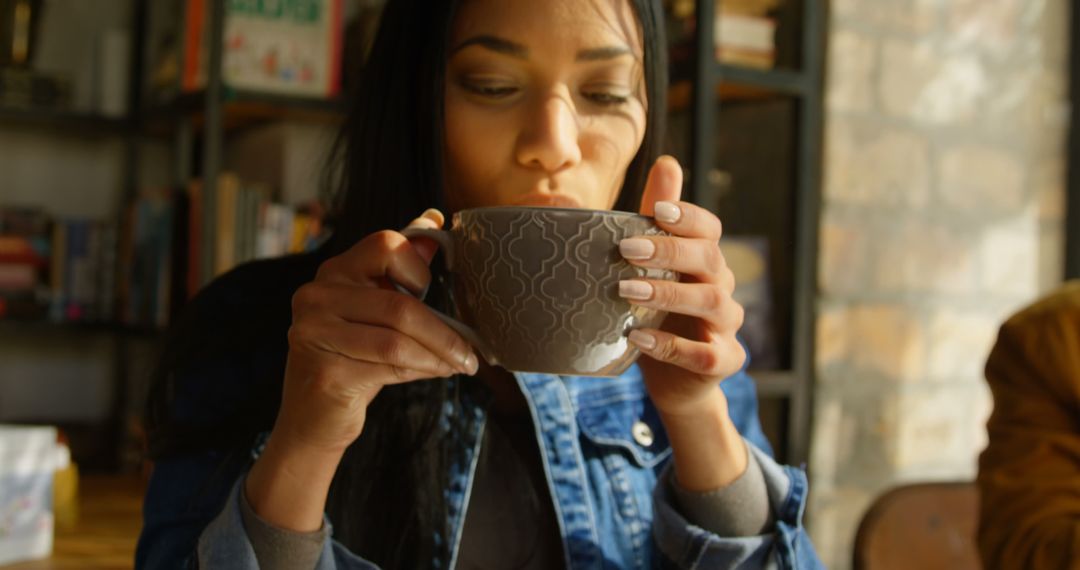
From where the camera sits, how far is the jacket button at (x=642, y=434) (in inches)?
32.7

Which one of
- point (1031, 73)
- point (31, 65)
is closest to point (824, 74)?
point (1031, 73)

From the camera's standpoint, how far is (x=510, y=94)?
2.10 feet

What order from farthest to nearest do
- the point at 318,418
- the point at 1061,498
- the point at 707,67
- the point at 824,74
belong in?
the point at 824,74 → the point at 707,67 → the point at 1061,498 → the point at 318,418

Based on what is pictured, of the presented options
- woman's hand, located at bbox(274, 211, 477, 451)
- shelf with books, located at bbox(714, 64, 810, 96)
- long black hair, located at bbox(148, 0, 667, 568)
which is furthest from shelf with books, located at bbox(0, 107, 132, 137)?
woman's hand, located at bbox(274, 211, 477, 451)

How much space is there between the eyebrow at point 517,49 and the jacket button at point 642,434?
0.32m

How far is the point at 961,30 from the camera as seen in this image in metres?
1.80

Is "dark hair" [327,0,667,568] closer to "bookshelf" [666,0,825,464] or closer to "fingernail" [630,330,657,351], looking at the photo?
"fingernail" [630,330,657,351]

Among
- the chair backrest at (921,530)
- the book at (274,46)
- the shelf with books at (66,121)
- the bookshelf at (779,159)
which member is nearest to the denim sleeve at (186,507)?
the chair backrest at (921,530)

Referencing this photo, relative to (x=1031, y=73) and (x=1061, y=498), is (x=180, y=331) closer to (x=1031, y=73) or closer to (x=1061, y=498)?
(x=1061, y=498)

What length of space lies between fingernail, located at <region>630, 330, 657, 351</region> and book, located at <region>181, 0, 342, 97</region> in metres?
1.52

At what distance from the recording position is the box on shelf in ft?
4.33

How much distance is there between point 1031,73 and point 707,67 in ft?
2.45

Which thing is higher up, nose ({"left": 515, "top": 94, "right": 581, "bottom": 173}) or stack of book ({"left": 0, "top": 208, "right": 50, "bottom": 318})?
nose ({"left": 515, "top": 94, "right": 581, "bottom": 173})

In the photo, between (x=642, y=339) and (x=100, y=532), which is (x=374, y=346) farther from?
(x=100, y=532)
